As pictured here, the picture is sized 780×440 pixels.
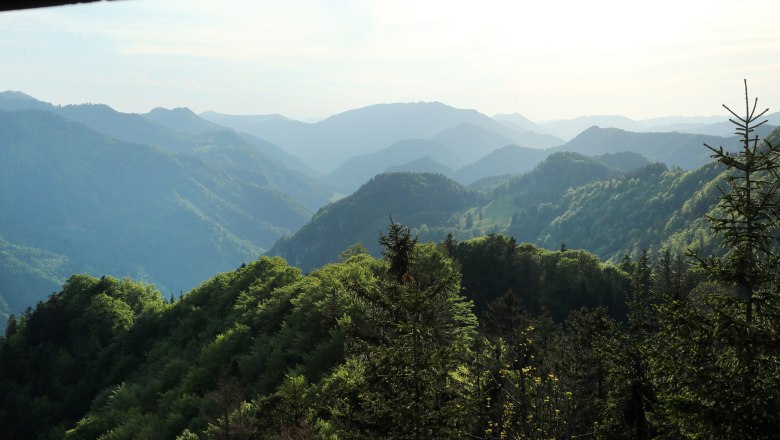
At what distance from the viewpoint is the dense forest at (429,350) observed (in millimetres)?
12641

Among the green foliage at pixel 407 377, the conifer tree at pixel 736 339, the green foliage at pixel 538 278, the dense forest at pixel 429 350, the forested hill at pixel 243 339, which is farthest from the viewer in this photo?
the green foliage at pixel 538 278

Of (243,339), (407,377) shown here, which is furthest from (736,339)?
(243,339)

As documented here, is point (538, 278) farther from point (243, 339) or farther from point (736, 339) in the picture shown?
point (736, 339)

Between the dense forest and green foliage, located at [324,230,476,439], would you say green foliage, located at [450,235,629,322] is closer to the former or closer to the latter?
the dense forest

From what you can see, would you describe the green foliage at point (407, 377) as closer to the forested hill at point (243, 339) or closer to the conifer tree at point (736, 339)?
the forested hill at point (243, 339)

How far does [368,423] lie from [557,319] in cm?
7063

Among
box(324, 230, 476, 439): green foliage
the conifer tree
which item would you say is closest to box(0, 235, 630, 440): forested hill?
box(324, 230, 476, 439): green foliage

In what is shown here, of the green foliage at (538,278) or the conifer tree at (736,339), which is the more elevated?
the conifer tree at (736,339)

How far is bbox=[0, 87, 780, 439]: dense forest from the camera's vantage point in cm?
1264

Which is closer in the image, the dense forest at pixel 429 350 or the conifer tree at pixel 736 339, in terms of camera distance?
the conifer tree at pixel 736 339

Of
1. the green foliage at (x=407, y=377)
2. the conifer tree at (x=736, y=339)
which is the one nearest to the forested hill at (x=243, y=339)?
the green foliage at (x=407, y=377)

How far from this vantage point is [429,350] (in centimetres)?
1586

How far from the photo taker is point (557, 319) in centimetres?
8081

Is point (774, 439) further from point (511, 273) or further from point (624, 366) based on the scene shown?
point (511, 273)
